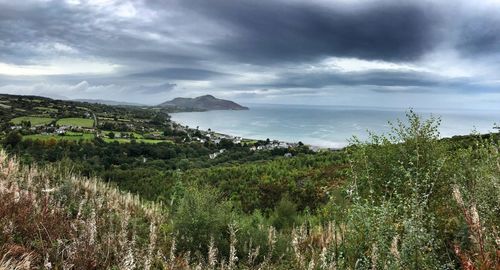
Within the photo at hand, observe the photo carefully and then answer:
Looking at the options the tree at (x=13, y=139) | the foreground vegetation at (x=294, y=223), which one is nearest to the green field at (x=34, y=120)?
the tree at (x=13, y=139)

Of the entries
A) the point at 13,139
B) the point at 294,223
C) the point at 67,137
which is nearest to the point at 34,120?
the point at 67,137

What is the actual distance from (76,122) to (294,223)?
93818 millimetres

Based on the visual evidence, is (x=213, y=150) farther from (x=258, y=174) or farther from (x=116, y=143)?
(x=258, y=174)

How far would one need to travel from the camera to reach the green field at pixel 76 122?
89.3 metres

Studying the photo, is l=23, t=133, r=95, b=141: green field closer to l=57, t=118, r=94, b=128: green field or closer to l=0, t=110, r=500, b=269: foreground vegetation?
l=57, t=118, r=94, b=128: green field

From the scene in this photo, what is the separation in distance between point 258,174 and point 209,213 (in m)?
29.4

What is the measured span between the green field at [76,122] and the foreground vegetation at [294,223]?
270ft

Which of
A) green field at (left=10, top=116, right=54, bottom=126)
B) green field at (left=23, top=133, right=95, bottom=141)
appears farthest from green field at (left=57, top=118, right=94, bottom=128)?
green field at (left=23, top=133, right=95, bottom=141)

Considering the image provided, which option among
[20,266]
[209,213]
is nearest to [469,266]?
[20,266]

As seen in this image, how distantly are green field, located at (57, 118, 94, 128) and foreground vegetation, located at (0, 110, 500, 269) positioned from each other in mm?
82193

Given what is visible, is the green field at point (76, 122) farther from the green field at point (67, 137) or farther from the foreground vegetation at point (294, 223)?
the foreground vegetation at point (294, 223)

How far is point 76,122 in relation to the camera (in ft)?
308

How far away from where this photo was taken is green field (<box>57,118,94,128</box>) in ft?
293

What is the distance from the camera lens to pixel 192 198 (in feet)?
34.9
